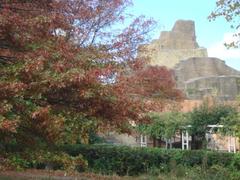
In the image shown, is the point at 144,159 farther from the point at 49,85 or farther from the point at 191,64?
the point at 191,64

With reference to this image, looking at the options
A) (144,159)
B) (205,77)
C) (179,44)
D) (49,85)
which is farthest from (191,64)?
(49,85)

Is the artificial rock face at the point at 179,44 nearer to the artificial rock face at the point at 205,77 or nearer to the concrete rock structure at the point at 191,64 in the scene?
the concrete rock structure at the point at 191,64

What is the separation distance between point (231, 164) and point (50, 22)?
10624mm

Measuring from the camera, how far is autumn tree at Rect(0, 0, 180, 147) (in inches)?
280

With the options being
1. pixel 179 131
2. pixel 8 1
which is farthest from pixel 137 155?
pixel 8 1

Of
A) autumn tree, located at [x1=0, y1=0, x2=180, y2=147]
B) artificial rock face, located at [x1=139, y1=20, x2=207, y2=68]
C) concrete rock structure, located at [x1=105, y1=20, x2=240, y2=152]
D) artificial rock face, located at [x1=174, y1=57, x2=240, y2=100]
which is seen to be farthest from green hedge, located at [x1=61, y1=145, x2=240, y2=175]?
artificial rock face, located at [x1=139, y1=20, x2=207, y2=68]

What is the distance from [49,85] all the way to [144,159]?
11844mm

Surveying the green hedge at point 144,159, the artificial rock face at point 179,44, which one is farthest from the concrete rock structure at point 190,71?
the green hedge at point 144,159

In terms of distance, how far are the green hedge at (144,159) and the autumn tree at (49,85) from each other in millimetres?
8612

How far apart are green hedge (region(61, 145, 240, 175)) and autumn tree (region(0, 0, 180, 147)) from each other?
861 centimetres

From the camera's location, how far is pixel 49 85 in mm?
7121

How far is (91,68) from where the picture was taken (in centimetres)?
790

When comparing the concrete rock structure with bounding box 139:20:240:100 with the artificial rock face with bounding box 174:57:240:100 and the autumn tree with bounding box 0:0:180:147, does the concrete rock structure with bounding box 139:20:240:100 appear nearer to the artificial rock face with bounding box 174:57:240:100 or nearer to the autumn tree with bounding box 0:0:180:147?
the artificial rock face with bounding box 174:57:240:100

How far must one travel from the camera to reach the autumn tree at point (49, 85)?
23.3 feet
